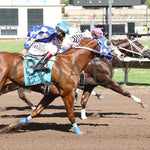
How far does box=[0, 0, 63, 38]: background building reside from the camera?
38.1m

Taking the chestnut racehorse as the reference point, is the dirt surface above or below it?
below

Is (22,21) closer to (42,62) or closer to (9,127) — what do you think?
(9,127)

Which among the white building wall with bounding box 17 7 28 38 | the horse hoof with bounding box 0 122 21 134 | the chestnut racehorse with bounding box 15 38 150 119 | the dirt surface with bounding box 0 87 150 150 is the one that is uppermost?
the white building wall with bounding box 17 7 28 38

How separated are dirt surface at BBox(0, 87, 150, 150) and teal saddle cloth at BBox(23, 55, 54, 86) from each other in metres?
0.90

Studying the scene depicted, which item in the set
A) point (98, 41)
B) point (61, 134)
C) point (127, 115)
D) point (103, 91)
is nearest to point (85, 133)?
point (61, 134)

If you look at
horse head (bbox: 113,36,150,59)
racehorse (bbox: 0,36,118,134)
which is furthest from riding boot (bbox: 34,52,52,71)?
horse head (bbox: 113,36,150,59)

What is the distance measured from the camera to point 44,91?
668 cm

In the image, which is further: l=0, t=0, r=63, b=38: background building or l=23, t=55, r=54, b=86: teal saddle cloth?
l=0, t=0, r=63, b=38: background building

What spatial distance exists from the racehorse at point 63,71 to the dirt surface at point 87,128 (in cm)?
37

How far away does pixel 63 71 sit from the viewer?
659 centimetres

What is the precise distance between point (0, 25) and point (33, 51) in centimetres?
3237

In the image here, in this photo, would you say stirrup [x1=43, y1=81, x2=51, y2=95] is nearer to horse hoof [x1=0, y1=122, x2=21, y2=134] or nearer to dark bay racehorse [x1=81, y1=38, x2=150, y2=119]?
horse hoof [x1=0, y1=122, x2=21, y2=134]

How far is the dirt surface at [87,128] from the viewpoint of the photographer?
5.95 metres

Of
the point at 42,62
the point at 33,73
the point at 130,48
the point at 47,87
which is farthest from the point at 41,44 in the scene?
the point at 130,48
